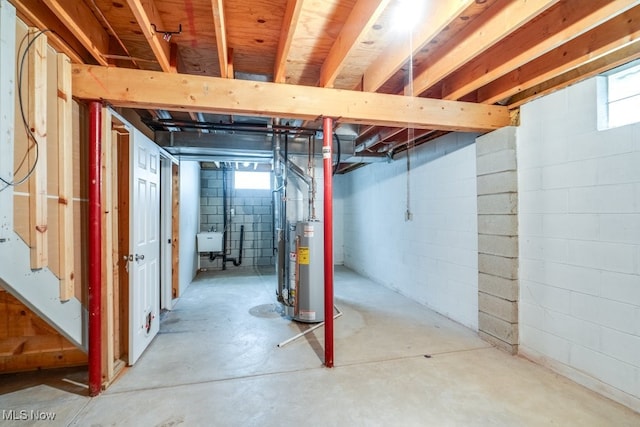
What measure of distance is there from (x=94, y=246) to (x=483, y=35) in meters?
2.82

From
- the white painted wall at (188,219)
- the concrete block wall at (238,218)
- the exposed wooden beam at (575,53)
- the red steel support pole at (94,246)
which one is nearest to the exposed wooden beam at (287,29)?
the red steel support pole at (94,246)

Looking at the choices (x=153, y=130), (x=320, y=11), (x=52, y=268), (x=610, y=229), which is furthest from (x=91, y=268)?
(x=610, y=229)

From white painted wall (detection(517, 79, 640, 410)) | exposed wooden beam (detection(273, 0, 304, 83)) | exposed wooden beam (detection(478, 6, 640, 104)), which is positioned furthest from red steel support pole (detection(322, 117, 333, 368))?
white painted wall (detection(517, 79, 640, 410))

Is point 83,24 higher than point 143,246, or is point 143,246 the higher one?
point 83,24

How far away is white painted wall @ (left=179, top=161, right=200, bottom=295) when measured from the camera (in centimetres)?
453

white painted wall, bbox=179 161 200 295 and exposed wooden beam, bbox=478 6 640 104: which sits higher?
exposed wooden beam, bbox=478 6 640 104

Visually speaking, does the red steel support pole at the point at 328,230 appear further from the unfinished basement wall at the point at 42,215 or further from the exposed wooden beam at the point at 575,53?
the unfinished basement wall at the point at 42,215

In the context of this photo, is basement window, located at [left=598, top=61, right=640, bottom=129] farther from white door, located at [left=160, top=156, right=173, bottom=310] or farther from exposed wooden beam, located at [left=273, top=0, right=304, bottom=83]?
white door, located at [left=160, top=156, right=173, bottom=310]

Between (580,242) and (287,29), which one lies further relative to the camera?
(580,242)

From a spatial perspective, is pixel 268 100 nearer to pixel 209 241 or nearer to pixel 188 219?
pixel 188 219

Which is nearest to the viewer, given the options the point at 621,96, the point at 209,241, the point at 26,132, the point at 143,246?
the point at 26,132

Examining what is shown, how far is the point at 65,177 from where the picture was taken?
5.96ft

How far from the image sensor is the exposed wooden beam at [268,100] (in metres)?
1.98

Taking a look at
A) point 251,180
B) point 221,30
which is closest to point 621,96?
point 221,30
